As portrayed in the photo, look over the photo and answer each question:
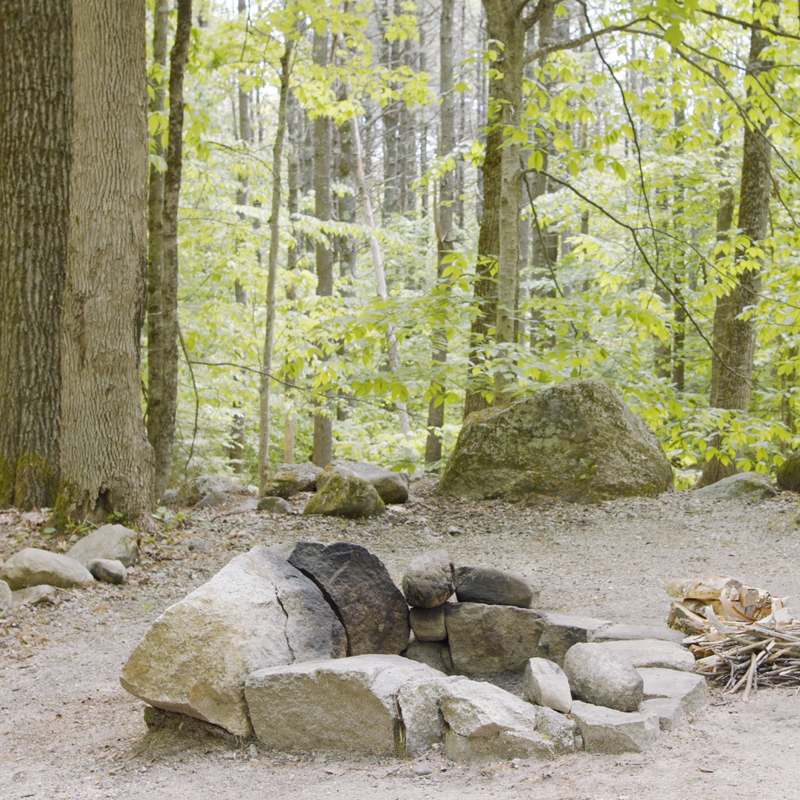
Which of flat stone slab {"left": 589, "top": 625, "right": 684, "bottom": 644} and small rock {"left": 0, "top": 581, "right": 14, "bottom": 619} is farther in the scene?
small rock {"left": 0, "top": 581, "right": 14, "bottom": 619}

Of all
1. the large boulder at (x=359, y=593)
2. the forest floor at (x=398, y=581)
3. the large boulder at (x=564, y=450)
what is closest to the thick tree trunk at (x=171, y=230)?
the forest floor at (x=398, y=581)

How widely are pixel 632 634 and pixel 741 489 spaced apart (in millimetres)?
4446

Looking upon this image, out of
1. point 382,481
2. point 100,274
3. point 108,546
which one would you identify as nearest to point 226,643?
point 108,546

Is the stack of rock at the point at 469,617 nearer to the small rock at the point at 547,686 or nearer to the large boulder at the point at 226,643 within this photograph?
the large boulder at the point at 226,643

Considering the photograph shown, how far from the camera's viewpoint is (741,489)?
7.28 metres

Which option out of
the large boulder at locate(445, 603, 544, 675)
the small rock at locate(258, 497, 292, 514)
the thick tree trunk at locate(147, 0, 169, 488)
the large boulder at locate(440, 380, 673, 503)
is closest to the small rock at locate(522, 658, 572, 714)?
the large boulder at locate(445, 603, 544, 675)

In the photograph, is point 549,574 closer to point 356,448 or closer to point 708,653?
point 708,653

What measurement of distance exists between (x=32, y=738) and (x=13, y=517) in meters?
3.16

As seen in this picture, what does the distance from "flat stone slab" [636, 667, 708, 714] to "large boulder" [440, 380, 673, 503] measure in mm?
3982

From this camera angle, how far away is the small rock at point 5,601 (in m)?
4.53

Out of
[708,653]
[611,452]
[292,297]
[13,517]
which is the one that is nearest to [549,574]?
[708,653]

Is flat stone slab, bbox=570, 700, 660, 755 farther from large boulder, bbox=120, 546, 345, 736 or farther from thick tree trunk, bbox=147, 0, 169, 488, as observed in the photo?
thick tree trunk, bbox=147, 0, 169, 488

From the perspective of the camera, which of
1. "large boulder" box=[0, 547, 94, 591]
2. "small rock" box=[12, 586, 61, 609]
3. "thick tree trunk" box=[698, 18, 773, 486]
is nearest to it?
"small rock" box=[12, 586, 61, 609]

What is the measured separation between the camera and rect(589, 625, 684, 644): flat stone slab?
3.41 m
